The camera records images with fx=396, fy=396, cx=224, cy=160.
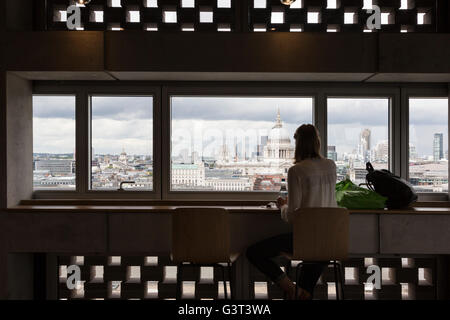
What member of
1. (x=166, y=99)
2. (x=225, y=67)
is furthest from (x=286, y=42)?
(x=166, y=99)

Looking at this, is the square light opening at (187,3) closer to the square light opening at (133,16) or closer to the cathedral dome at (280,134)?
the square light opening at (133,16)

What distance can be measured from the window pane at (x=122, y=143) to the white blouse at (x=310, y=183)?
1.95m

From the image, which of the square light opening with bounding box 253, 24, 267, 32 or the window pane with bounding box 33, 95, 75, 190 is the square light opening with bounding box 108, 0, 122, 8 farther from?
the square light opening with bounding box 253, 24, 267, 32

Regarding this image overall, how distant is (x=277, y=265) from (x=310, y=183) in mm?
730

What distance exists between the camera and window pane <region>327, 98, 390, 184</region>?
14.3 feet

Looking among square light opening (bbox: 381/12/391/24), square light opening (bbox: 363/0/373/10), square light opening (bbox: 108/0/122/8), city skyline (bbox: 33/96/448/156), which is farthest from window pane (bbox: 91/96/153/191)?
square light opening (bbox: 381/12/391/24)

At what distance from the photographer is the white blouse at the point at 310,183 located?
2.83 metres

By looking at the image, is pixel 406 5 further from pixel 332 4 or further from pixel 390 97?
pixel 390 97

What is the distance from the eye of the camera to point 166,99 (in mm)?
4289

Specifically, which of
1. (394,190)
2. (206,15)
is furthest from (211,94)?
(394,190)

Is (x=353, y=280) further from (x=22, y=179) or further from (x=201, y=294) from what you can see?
(x=22, y=179)

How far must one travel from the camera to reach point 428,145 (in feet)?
14.3

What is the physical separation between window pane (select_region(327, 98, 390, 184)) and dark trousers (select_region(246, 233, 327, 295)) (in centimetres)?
161

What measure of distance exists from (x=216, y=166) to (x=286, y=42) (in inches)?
58.9
